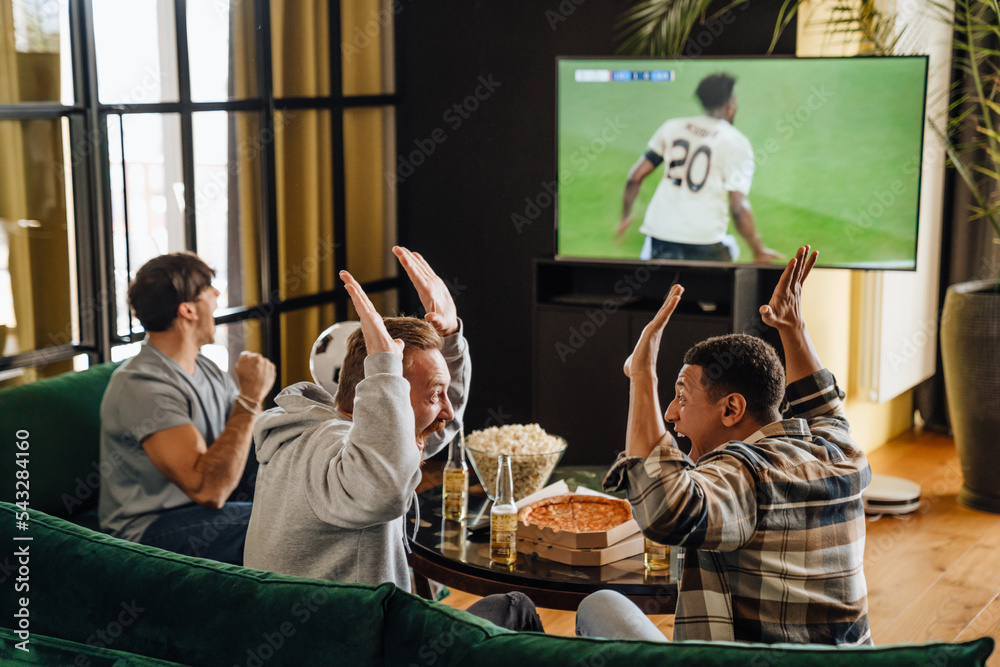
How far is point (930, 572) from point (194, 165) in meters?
2.90

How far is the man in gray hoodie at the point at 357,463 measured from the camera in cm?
157

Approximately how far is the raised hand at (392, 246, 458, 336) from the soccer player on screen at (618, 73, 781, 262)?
1.97m

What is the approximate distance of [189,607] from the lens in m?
1.31

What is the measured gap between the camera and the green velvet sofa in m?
1.15

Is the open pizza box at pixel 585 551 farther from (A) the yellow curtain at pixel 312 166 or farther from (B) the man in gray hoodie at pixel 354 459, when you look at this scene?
(A) the yellow curtain at pixel 312 166

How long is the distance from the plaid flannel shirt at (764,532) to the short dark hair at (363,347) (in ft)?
1.38

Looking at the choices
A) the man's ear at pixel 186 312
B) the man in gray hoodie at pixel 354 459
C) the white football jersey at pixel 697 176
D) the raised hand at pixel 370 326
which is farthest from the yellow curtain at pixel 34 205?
the white football jersey at pixel 697 176

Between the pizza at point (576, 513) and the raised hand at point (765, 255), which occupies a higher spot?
the raised hand at point (765, 255)

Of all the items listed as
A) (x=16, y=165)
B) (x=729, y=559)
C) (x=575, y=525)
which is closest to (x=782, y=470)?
(x=729, y=559)

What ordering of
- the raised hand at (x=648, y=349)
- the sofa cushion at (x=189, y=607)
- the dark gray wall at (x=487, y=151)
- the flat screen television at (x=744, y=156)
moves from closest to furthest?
the sofa cushion at (x=189, y=607) < the raised hand at (x=648, y=349) < the flat screen television at (x=744, y=156) < the dark gray wall at (x=487, y=151)

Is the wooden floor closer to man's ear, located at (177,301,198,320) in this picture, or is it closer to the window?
man's ear, located at (177,301,198,320)

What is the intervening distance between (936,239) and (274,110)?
10.2 ft

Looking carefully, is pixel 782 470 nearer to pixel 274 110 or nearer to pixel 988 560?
pixel 988 560

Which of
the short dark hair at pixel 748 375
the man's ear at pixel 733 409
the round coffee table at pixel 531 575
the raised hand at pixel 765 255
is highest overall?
the raised hand at pixel 765 255
